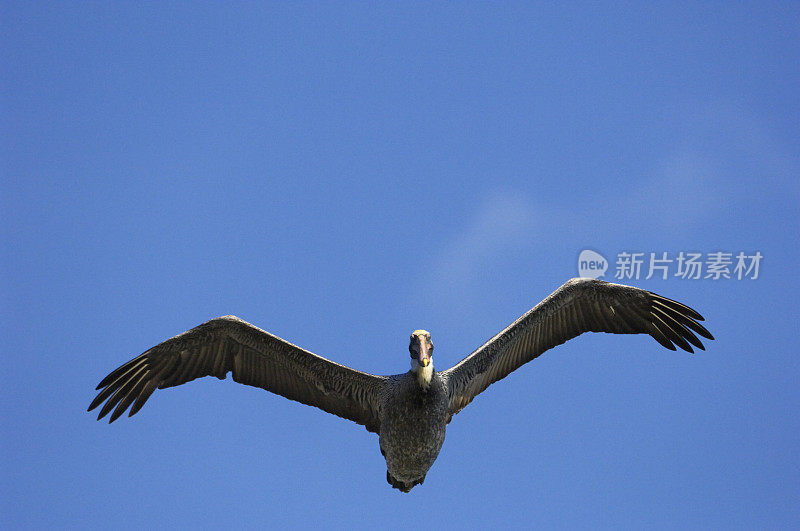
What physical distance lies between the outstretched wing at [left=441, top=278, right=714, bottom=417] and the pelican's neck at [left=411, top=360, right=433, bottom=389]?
3.93 feet

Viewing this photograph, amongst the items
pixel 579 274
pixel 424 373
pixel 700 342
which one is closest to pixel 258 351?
pixel 424 373

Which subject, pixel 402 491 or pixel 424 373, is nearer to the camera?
pixel 424 373

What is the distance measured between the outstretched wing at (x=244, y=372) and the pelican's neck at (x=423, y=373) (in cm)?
120

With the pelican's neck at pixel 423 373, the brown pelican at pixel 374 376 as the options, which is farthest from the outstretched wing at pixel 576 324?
the pelican's neck at pixel 423 373

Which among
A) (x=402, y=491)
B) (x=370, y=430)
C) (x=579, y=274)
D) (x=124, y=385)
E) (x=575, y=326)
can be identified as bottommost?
(x=402, y=491)

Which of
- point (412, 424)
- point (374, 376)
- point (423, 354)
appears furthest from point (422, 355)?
point (374, 376)

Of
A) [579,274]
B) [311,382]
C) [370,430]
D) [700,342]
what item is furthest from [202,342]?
[700,342]

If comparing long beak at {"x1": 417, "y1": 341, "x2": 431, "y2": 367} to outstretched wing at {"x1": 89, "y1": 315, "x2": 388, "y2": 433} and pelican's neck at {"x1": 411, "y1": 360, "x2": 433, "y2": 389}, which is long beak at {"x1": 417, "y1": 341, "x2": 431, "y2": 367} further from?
outstretched wing at {"x1": 89, "y1": 315, "x2": 388, "y2": 433}

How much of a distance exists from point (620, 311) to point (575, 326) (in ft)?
2.56

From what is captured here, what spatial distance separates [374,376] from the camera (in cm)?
1156

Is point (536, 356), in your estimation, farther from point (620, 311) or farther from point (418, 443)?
point (418, 443)

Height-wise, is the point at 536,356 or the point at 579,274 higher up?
the point at 579,274

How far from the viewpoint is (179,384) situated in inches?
470

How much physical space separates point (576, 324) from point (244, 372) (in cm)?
547
